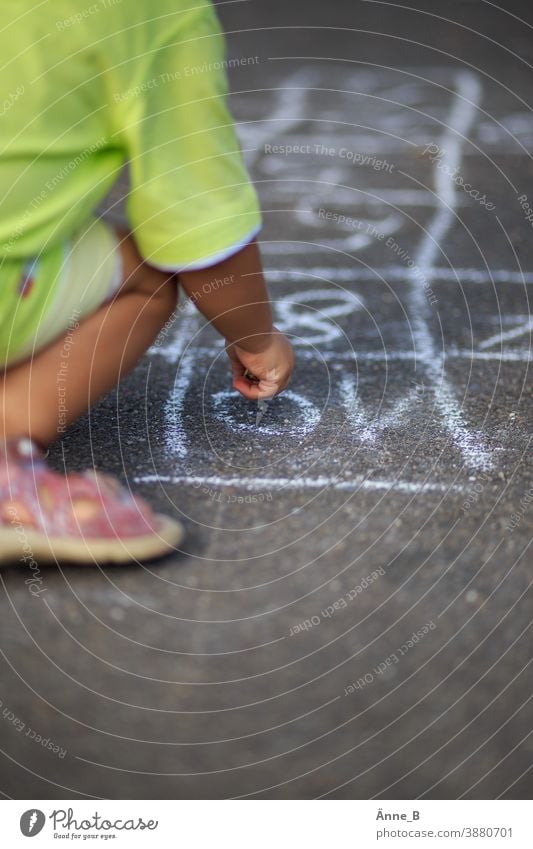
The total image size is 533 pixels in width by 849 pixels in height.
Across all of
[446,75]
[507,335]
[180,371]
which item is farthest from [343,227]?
[446,75]

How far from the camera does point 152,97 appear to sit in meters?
0.86

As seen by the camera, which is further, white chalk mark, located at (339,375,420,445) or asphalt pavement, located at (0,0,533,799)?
white chalk mark, located at (339,375,420,445)

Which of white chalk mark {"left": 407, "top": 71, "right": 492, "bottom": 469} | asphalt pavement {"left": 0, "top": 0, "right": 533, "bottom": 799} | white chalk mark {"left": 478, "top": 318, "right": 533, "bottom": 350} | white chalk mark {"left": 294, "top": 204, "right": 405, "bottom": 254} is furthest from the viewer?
white chalk mark {"left": 294, "top": 204, "right": 405, "bottom": 254}

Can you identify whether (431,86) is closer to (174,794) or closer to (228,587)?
(228,587)

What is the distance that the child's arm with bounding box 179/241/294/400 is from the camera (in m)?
0.92

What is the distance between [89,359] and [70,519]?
0.60ft

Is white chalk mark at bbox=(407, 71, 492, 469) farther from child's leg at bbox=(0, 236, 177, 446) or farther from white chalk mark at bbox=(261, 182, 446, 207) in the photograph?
child's leg at bbox=(0, 236, 177, 446)

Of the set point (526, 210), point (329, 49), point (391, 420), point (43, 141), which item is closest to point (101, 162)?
point (43, 141)

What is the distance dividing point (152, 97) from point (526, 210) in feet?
3.14

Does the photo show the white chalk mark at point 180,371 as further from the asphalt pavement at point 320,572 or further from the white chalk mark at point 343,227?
the white chalk mark at point 343,227

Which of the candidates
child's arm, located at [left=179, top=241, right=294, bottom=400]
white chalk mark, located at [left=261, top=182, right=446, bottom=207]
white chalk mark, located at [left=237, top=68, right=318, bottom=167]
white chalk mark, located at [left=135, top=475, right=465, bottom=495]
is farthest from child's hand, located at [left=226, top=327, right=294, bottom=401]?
white chalk mark, located at [left=237, top=68, right=318, bottom=167]

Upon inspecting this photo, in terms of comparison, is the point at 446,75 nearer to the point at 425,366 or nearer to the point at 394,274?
the point at 394,274

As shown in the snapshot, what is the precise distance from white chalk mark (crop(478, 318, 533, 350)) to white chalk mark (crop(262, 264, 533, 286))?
14 cm

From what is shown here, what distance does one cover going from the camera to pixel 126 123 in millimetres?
865
